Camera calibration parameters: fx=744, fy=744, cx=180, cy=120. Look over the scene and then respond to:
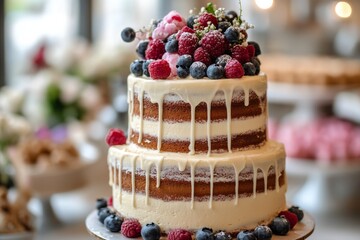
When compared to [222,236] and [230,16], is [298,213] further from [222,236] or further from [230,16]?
[230,16]

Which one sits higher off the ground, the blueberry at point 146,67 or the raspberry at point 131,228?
the blueberry at point 146,67

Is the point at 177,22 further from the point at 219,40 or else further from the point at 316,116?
the point at 316,116

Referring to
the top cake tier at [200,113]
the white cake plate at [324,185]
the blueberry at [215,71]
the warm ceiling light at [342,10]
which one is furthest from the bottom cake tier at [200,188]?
the warm ceiling light at [342,10]

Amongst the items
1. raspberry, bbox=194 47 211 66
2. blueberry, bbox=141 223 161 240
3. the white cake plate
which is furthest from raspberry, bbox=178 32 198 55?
the white cake plate

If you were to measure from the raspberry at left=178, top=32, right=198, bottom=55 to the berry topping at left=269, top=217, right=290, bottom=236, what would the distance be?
419mm

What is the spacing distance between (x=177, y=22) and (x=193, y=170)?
36 cm

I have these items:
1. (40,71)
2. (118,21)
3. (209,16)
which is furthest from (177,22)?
(118,21)

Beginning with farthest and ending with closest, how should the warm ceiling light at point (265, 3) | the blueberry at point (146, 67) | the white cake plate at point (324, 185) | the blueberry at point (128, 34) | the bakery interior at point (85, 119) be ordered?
the white cake plate at point (324, 185)
the bakery interior at point (85, 119)
the warm ceiling light at point (265, 3)
the blueberry at point (128, 34)
the blueberry at point (146, 67)

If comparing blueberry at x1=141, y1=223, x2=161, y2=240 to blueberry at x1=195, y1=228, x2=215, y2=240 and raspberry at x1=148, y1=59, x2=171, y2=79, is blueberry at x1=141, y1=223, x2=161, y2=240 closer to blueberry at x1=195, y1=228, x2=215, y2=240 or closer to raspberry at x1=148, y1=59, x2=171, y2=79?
blueberry at x1=195, y1=228, x2=215, y2=240

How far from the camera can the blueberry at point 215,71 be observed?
62.6 inches

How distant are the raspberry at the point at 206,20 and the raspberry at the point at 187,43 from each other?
0.16 ft

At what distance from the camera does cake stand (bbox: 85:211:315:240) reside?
1.62 meters

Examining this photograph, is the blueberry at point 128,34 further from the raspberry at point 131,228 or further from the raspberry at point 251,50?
the raspberry at point 131,228

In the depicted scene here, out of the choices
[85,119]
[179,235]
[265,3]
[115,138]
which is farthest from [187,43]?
[85,119]
